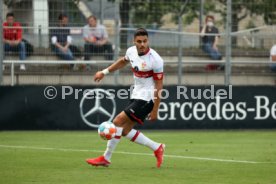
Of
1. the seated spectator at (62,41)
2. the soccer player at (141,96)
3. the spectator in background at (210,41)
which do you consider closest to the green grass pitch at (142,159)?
the soccer player at (141,96)

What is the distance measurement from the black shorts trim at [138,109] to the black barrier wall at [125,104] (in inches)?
309

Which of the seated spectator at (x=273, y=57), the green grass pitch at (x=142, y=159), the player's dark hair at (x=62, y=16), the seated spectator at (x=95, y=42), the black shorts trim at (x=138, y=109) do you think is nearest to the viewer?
the green grass pitch at (x=142, y=159)

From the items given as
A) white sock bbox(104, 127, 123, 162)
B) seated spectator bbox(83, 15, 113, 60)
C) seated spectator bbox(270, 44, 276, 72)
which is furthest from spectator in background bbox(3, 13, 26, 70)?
white sock bbox(104, 127, 123, 162)

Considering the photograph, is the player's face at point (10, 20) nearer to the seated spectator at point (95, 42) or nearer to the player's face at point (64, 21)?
the player's face at point (64, 21)

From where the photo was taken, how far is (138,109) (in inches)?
499

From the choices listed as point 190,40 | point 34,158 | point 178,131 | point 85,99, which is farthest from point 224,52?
point 34,158

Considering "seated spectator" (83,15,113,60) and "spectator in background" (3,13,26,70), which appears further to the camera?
"seated spectator" (83,15,113,60)

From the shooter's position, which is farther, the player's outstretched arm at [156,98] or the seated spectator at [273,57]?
the seated spectator at [273,57]

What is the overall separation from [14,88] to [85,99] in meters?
1.92

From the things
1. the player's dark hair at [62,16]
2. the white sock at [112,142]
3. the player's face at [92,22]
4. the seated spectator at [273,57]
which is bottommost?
the white sock at [112,142]

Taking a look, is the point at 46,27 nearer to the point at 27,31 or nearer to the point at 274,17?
the point at 27,31

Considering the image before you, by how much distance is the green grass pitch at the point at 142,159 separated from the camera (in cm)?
1098

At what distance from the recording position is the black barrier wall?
20.4 meters

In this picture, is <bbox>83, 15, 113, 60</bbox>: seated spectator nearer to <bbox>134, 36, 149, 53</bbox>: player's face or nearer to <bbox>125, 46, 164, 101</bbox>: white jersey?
<bbox>125, 46, 164, 101</bbox>: white jersey
